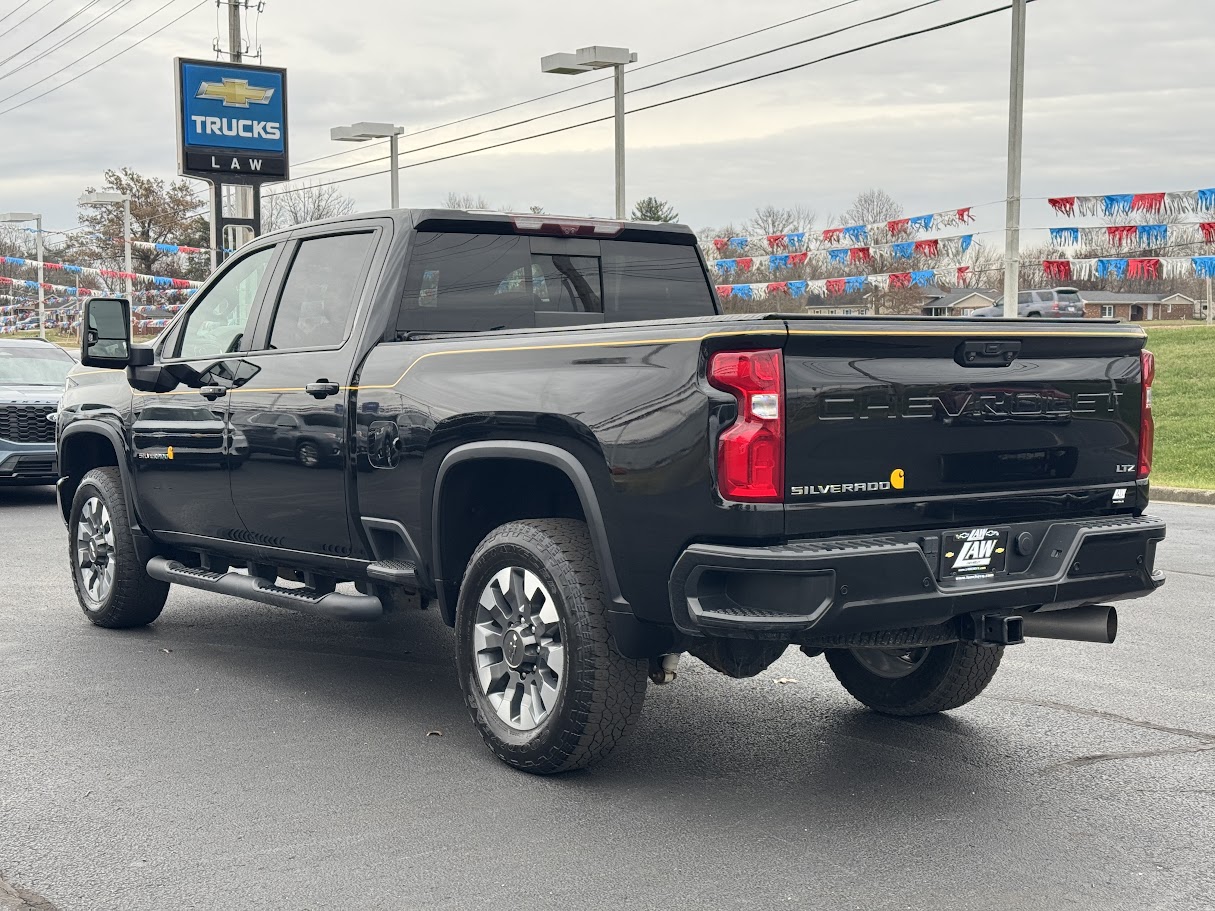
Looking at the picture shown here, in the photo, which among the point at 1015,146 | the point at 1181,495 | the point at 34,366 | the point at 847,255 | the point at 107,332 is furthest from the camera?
the point at 847,255

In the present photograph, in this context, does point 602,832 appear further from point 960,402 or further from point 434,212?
point 434,212

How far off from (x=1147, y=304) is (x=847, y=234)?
77.0 meters

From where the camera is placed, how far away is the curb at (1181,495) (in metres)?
15.0

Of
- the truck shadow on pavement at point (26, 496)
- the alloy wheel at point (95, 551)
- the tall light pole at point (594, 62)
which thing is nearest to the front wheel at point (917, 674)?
the alloy wheel at point (95, 551)

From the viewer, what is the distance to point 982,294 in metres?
102

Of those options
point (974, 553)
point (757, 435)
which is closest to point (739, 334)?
point (757, 435)

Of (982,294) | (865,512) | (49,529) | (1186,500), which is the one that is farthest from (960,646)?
(982,294)

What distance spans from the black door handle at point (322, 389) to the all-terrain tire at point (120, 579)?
205cm

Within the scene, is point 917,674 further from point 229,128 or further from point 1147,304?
point 1147,304

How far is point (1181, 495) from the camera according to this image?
1523 cm

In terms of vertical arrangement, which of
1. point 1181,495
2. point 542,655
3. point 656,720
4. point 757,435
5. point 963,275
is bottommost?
point 1181,495

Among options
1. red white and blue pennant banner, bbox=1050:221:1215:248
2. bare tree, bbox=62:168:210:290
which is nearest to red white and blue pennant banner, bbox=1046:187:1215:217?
red white and blue pennant banner, bbox=1050:221:1215:248

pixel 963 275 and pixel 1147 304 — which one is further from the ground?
pixel 963 275

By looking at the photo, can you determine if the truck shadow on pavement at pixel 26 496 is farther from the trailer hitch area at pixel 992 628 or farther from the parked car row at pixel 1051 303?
the parked car row at pixel 1051 303
